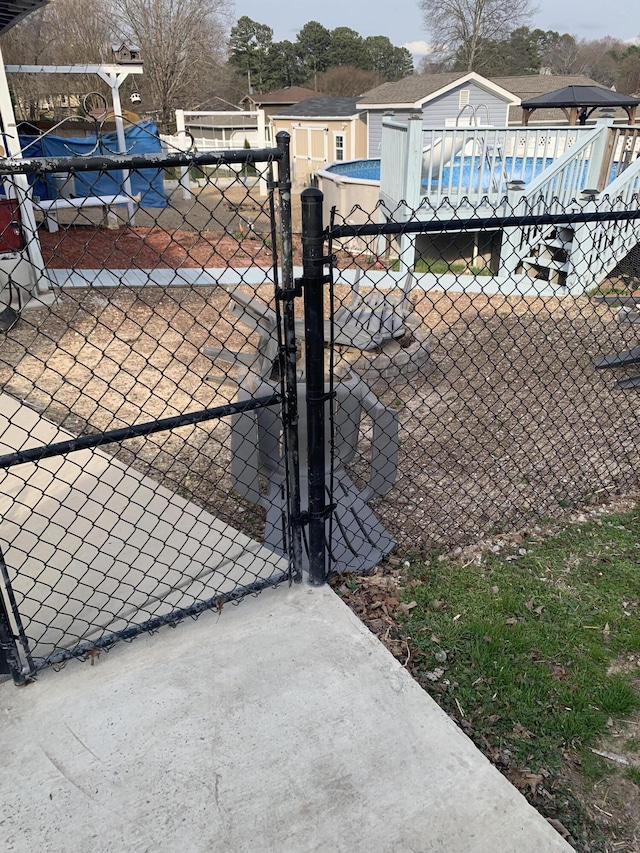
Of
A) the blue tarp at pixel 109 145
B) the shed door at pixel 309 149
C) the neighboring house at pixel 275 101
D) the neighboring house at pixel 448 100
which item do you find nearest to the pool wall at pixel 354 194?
the blue tarp at pixel 109 145

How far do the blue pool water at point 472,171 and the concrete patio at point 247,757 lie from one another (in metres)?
7.59

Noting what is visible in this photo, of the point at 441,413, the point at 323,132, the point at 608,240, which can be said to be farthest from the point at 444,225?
the point at 323,132

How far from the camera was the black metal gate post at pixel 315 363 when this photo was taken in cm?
193

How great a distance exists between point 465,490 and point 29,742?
8.31 feet

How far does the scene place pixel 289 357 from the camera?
6.90 feet

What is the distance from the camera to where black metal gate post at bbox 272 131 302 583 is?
1855 mm

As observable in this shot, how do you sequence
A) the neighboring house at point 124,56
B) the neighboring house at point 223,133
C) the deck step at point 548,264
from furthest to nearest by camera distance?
the neighboring house at point 223,133, the neighboring house at point 124,56, the deck step at point 548,264

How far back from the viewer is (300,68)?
62906 mm

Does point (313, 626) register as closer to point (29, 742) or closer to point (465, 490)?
point (29, 742)

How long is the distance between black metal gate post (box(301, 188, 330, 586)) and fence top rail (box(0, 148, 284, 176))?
0.63 feet

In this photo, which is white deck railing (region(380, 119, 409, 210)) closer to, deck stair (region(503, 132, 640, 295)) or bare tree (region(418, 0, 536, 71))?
deck stair (region(503, 132, 640, 295))

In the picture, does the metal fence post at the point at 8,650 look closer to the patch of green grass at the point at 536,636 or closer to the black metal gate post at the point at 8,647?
the black metal gate post at the point at 8,647

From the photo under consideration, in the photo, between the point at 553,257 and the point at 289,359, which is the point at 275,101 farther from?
the point at 289,359

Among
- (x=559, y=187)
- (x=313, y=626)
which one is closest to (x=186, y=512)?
(x=313, y=626)
